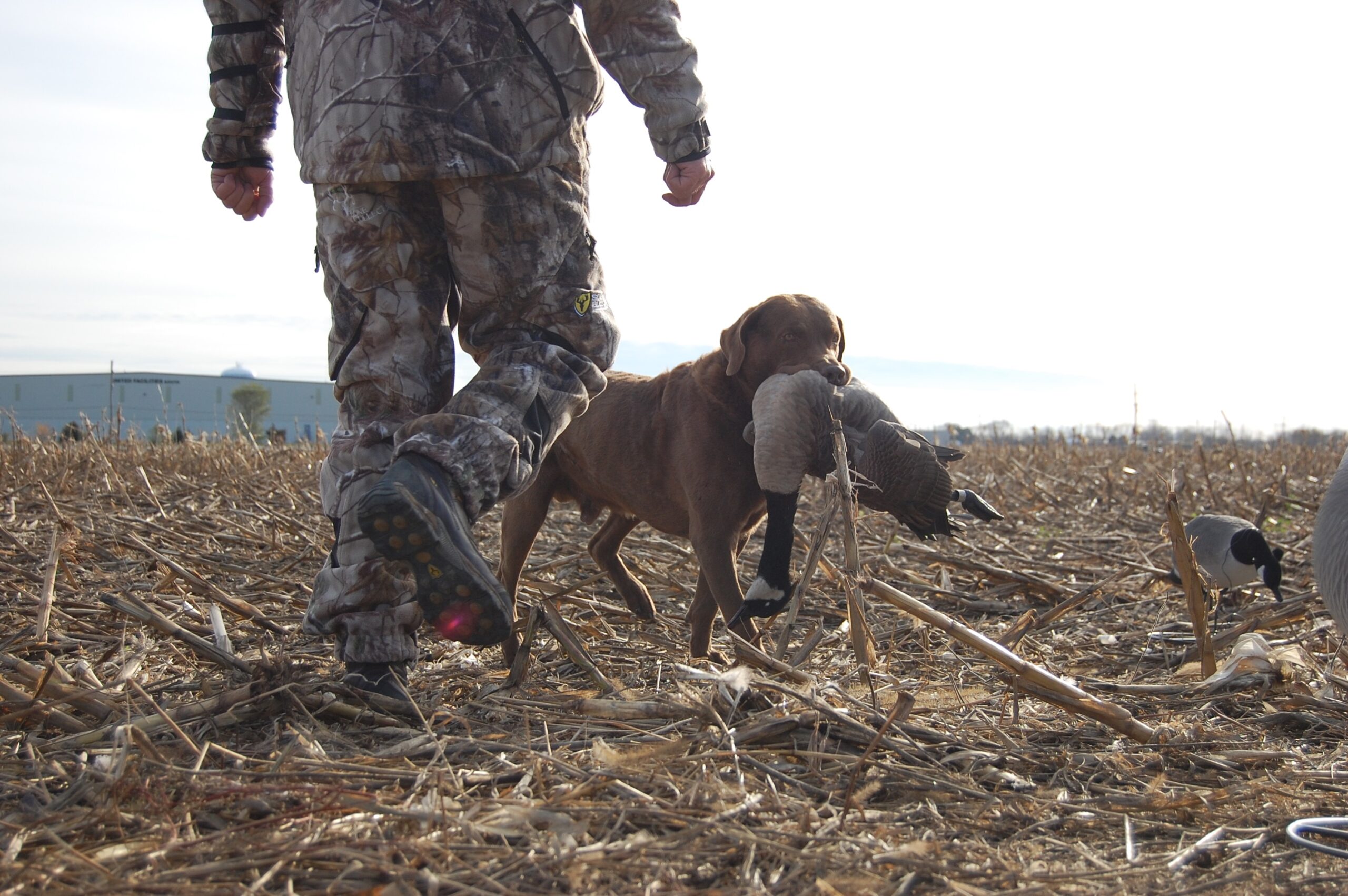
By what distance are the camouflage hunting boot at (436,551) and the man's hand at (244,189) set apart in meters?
1.28

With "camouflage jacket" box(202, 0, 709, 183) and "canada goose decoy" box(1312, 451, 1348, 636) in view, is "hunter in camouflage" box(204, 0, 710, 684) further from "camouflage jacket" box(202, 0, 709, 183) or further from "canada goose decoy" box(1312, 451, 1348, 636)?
"canada goose decoy" box(1312, 451, 1348, 636)

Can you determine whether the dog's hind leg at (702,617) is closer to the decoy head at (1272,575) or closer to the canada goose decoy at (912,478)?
the canada goose decoy at (912,478)

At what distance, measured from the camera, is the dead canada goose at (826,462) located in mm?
2959

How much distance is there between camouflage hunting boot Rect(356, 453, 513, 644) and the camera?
199cm

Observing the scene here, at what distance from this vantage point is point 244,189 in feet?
9.59

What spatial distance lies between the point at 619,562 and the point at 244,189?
2.45m

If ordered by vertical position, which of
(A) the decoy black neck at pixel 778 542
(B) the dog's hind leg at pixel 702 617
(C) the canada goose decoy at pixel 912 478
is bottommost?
(B) the dog's hind leg at pixel 702 617

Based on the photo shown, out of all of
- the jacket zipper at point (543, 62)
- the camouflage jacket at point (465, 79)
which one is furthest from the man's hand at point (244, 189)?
the jacket zipper at point (543, 62)

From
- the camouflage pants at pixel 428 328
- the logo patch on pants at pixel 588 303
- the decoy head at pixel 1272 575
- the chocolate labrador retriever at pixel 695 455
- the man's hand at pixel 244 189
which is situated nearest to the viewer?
the camouflage pants at pixel 428 328

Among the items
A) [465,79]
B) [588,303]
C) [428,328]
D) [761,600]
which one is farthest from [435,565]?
[761,600]

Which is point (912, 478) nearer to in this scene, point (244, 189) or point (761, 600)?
point (761, 600)

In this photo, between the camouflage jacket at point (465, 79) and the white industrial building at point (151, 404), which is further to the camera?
the white industrial building at point (151, 404)

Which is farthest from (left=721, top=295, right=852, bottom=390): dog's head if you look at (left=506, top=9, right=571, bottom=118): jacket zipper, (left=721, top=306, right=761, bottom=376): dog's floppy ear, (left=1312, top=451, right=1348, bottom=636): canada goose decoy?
(left=1312, top=451, right=1348, bottom=636): canada goose decoy

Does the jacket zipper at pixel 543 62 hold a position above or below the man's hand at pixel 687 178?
above
